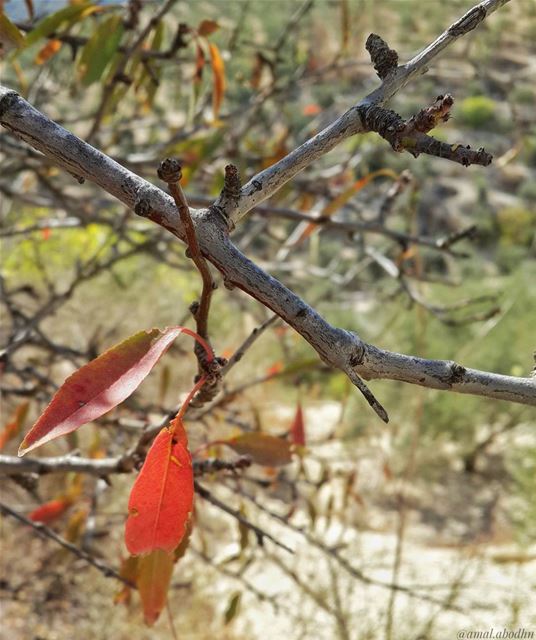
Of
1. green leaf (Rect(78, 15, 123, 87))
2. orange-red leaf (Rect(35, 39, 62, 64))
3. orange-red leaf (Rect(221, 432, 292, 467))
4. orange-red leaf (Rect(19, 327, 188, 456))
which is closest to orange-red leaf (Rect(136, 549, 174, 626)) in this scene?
orange-red leaf (Rect(221, 432, 292, 467))

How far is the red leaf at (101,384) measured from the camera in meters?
0.44

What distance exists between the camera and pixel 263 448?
0.73 metres

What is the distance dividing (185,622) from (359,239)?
1.93 metres

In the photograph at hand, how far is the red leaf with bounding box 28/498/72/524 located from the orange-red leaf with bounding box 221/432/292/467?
19.3 inches

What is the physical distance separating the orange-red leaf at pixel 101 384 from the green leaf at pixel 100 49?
2.15ft

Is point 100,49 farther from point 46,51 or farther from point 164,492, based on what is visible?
point 164,492

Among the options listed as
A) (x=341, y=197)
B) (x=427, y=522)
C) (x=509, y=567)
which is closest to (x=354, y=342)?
(x=341, y=197)

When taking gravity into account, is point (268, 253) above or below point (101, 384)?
above

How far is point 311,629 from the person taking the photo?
2312mm

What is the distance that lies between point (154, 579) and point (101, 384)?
11.4 inches

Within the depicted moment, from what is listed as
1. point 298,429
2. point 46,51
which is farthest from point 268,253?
point 298,429

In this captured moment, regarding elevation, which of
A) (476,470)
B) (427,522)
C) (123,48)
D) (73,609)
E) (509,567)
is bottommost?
(73,609)

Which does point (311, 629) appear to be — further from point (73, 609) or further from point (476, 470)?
point (476, 470)

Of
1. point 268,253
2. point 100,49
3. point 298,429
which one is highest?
point 268,253
